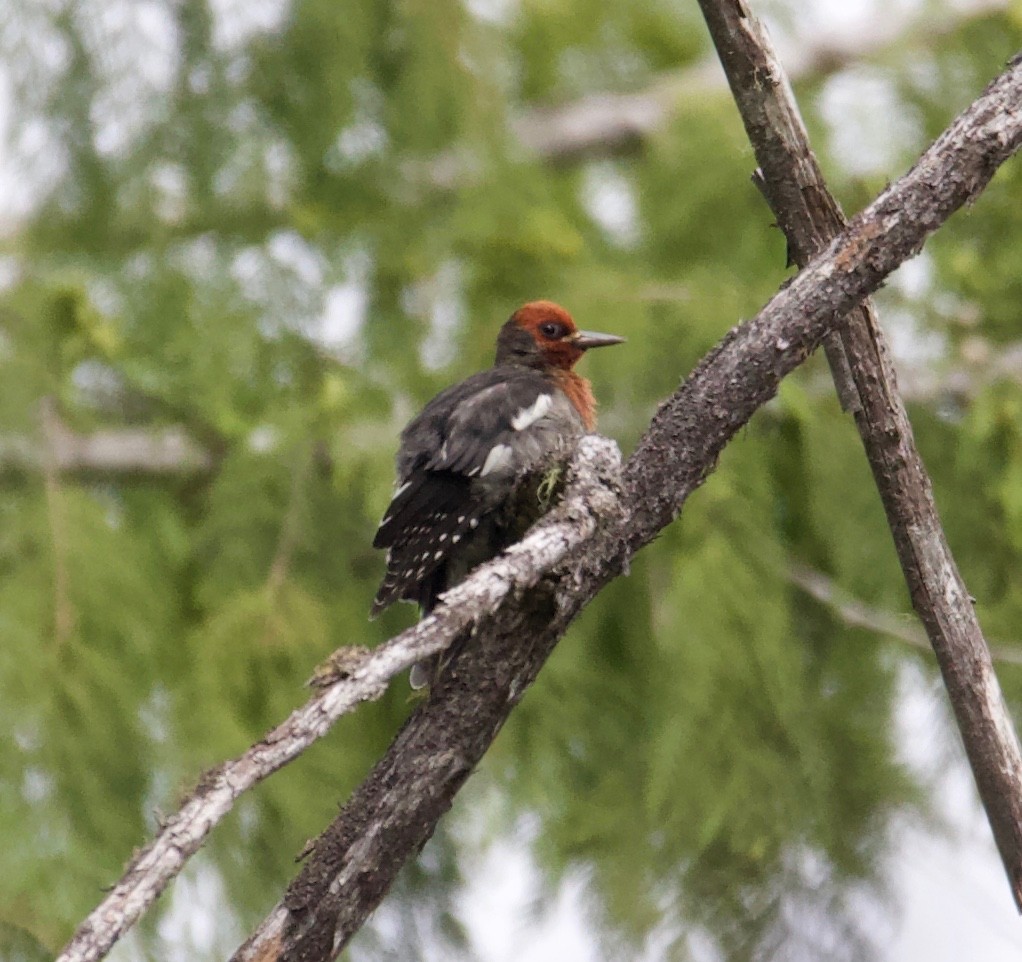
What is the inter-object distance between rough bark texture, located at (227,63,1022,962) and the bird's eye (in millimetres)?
2224

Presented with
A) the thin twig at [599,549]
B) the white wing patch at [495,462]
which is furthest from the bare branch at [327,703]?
the white wing patch at [495,462]

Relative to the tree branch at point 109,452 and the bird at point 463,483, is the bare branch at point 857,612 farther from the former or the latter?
the tree branch at point 109,452

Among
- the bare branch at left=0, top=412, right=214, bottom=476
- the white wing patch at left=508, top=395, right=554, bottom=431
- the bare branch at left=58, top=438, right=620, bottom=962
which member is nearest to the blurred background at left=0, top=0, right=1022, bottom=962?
the bare branch at left=0, top=412, right=214, bottom=476

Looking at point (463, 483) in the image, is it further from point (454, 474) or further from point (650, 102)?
point (650, 102)

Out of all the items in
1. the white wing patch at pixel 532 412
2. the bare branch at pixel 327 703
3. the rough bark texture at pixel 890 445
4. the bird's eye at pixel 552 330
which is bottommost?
the bare branch at pixel 327 703

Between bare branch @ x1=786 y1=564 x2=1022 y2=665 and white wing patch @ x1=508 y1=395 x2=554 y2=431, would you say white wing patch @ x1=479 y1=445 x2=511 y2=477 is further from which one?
bare branch @ x1=786 y1=564 x2=1022 y2=665

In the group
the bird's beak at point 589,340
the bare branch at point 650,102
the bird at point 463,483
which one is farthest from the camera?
the bare branch at point 650,102

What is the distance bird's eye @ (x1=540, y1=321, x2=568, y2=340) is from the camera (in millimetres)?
4926

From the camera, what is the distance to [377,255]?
26.2 feet

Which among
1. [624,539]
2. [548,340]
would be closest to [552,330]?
[548,340]

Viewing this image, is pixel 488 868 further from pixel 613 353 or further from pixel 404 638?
pixel 404 638

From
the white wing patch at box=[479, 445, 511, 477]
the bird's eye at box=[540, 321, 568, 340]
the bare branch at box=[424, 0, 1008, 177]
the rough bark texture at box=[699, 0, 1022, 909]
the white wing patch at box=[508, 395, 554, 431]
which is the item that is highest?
the bare branch at box=[424, 0, 1008, 177]

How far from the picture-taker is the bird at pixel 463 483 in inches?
150

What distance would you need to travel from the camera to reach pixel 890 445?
2.68 meters
